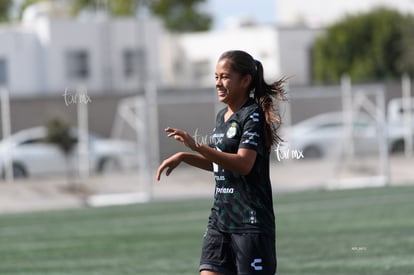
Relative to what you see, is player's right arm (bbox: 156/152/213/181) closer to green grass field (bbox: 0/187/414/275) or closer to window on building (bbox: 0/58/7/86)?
green grass field (bbox: 0/187/414/275)

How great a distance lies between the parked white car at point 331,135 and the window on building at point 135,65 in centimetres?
2097

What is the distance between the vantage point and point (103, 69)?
163ft

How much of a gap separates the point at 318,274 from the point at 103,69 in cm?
3946

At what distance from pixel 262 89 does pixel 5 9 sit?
69.6 meters

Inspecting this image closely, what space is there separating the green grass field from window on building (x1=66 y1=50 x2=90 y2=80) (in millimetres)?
26141

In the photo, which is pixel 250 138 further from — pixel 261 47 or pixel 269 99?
pixel 261 47

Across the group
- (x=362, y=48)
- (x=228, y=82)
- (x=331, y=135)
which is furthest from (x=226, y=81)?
(x=362, y=48)

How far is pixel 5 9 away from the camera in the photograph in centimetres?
7456

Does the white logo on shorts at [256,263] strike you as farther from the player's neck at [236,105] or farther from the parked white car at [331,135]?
the parked white car at [331,135]

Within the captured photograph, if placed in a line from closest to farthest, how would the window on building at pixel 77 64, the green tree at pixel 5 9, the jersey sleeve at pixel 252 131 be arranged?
1. the jersey sleeve at pixel 252 131
2. the window on building at pixel 77 64
3. the green tree at pixel 5 9

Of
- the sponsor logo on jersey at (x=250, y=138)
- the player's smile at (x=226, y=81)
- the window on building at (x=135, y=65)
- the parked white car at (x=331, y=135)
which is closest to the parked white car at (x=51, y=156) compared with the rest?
the parked white car at (x=331, y=135)

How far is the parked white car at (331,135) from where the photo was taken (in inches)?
1118

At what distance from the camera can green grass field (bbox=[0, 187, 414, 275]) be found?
1191 centimetres

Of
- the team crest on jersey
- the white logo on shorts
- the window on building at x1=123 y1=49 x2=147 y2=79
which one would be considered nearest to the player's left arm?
the team crest on jersey
